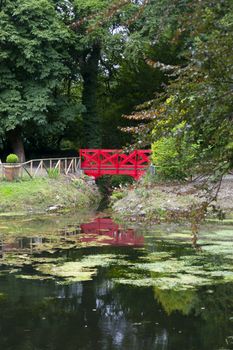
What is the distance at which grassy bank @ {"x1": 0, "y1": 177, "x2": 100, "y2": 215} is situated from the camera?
20844mm

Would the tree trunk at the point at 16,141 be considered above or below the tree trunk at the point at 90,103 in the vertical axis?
below

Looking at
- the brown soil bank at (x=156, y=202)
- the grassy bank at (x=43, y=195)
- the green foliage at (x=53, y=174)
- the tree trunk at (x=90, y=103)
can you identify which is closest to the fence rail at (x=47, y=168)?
the green foliage at (x=53, y=174)

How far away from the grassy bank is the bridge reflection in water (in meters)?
3.44

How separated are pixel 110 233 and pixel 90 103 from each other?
1630cm

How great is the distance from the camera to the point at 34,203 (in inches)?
837

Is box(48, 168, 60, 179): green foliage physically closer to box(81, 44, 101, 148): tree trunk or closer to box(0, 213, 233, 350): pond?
box(81, 44, 101, 148): tree trunk

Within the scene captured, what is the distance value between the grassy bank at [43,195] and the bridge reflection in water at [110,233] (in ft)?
11.3

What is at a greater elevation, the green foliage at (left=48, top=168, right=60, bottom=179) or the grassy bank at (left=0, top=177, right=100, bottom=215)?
the green foliage at (left=48, top=168, right=60, bottom=179)

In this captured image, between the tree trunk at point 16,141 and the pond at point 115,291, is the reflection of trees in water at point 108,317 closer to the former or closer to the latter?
the pond at point 115,291

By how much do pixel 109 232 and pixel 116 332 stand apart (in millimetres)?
8248

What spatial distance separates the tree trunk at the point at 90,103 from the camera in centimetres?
3072

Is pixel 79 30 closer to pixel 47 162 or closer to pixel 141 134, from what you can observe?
pixel 47 162

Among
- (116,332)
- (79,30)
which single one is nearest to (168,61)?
(79,30)

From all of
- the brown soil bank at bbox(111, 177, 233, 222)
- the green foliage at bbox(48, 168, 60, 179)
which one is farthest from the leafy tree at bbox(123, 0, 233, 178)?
the green foliage at bbox(48, 168, 60, 179)
